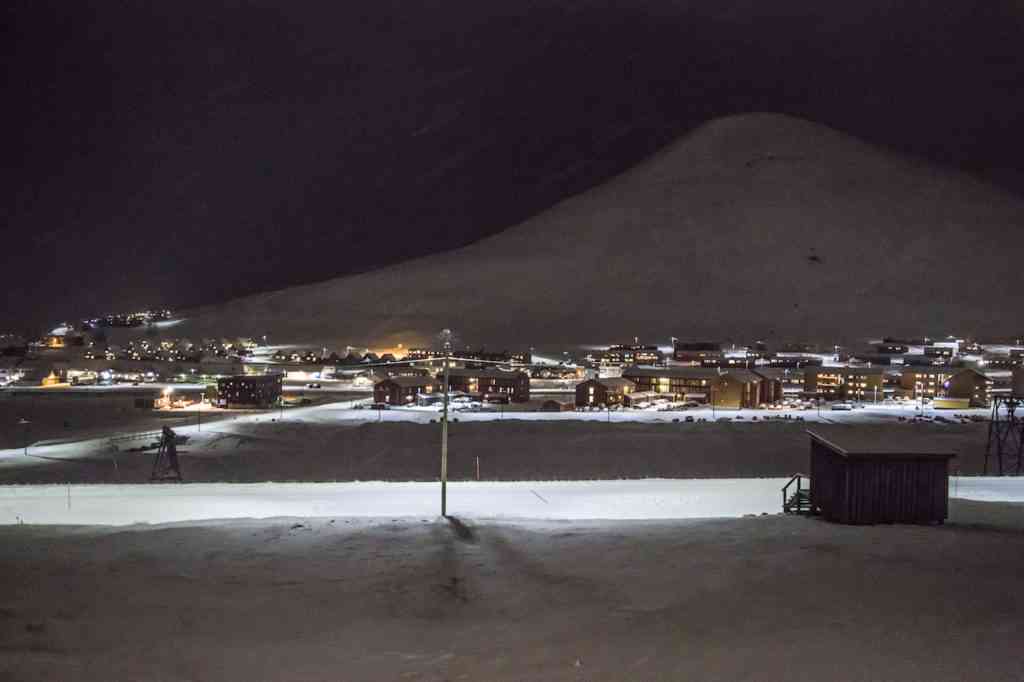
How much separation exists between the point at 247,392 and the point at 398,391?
17.3 ft

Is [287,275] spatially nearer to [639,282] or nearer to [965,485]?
[639,282]

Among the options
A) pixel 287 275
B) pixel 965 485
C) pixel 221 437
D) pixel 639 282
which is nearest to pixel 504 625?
pixel 965 485

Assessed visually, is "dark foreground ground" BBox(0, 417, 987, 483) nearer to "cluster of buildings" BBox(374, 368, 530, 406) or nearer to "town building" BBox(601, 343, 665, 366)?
"cluster of buildings" BBox(374, 368, 530, 406)

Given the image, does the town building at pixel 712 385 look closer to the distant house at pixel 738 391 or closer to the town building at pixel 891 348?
the distant house at pixel 738 391

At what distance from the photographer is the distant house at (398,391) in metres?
25.1

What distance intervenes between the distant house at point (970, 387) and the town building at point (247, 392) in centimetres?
2263

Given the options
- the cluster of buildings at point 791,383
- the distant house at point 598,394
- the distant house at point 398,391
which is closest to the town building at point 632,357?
the cluster of buildings at point 791,383

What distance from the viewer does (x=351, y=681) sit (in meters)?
4.13

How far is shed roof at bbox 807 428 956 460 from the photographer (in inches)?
314

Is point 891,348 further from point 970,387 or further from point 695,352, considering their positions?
point 970,387

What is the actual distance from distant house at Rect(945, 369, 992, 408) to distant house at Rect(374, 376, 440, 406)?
57.6 feet

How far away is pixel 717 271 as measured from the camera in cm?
5541

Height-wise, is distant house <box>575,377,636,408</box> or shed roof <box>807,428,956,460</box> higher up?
shed roof <box>807,428,956,460</box>

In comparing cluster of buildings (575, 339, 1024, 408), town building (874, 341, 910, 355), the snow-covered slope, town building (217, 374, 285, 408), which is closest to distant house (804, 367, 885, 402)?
cluster of buildings (575, 339, 1024, 408)
